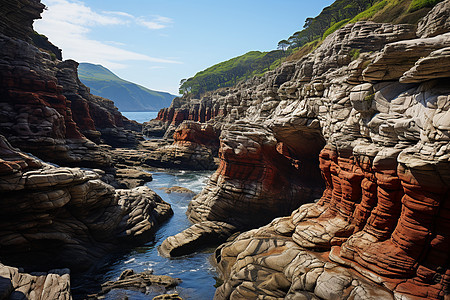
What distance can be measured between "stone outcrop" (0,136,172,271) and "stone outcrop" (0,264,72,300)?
2.80 m

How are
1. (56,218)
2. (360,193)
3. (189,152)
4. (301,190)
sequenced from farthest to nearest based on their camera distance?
1. (189,152)
2. (301,190)
3. (56,218)
4. (360,193)

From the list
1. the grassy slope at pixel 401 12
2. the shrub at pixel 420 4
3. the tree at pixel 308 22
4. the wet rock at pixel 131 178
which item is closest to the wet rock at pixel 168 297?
the wet rock at pixel 131 178

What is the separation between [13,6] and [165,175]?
3183 centimetres

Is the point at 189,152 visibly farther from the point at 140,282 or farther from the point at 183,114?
the point at 183,114

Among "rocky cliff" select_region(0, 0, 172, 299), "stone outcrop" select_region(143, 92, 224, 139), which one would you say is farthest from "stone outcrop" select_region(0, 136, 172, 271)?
"stone outcrop" select_region(143, 92, 224, 139)

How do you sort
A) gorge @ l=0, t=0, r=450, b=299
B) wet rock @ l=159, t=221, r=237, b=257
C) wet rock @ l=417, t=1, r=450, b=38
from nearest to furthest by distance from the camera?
gorge @ l=0, t=0, r=450, b=299 < wet rock @ l=417, t=1, r=450, b=38 < wet rock @ l=159, t=221, r=237, b=257

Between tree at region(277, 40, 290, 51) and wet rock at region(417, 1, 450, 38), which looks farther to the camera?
tree at region(277, 40, 290, 51)

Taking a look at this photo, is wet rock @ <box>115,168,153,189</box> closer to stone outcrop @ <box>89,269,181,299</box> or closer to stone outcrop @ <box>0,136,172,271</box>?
stone outcrop @ <box>0,136,172,271</box>

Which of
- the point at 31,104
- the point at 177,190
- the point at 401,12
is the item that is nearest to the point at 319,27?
the point at 401,12

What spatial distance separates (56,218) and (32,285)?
239 inches

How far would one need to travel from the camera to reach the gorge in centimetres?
1086

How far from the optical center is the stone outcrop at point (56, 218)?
Answer: 619 inches

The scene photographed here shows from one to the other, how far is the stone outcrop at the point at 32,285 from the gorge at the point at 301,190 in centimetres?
7

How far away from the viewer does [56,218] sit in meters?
18.2
